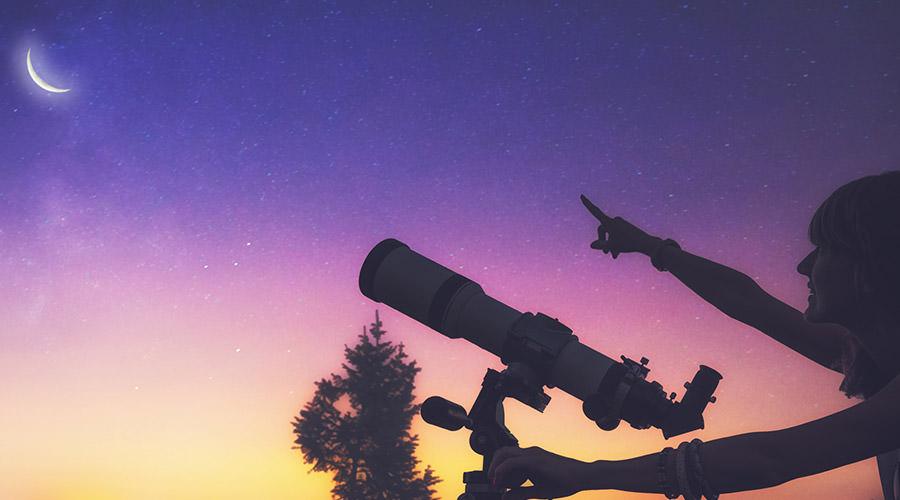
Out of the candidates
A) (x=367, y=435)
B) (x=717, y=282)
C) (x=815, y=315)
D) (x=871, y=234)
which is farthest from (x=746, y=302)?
(x=367, y=435)

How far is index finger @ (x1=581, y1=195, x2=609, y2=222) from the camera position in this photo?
3.19m

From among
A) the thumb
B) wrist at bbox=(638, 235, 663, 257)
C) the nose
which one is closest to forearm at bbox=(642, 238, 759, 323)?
wrist at bbox=(638, 235, 663, 257)

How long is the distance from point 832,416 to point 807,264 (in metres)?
0.66

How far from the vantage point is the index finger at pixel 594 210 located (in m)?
3.19

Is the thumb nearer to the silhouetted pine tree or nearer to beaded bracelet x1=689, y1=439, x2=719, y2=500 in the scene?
beaded bracelet x1=689, y1=439, x2=719, y2=500

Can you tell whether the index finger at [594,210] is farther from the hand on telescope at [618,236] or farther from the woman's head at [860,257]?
the woman's head at [860,257]

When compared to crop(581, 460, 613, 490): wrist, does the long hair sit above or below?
above

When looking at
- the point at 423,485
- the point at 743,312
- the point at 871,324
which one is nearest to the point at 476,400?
the point at 743,312

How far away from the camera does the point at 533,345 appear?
343cm

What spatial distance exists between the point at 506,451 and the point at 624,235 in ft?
4.70

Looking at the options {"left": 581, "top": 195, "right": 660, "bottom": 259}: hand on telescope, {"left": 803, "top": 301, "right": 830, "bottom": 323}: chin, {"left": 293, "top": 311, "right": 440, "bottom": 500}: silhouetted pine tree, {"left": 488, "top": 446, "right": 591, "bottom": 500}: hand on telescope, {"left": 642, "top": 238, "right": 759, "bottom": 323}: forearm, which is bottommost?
{"left": 488, "top": 446, "right": 591, "bottom": 500}: hand on telescope

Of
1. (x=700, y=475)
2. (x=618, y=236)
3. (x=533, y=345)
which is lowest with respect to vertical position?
(x=700, y=475)

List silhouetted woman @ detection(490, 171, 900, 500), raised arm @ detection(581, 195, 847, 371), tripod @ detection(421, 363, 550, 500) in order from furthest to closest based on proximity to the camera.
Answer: tripod @ detection(421, 363, 550, 500) → raised arm @ detection(581, 195, 847, 371) → silhouetted woman @ detection(490, 171, 900, 500)

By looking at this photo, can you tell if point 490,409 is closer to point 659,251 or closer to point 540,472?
point 659,251
